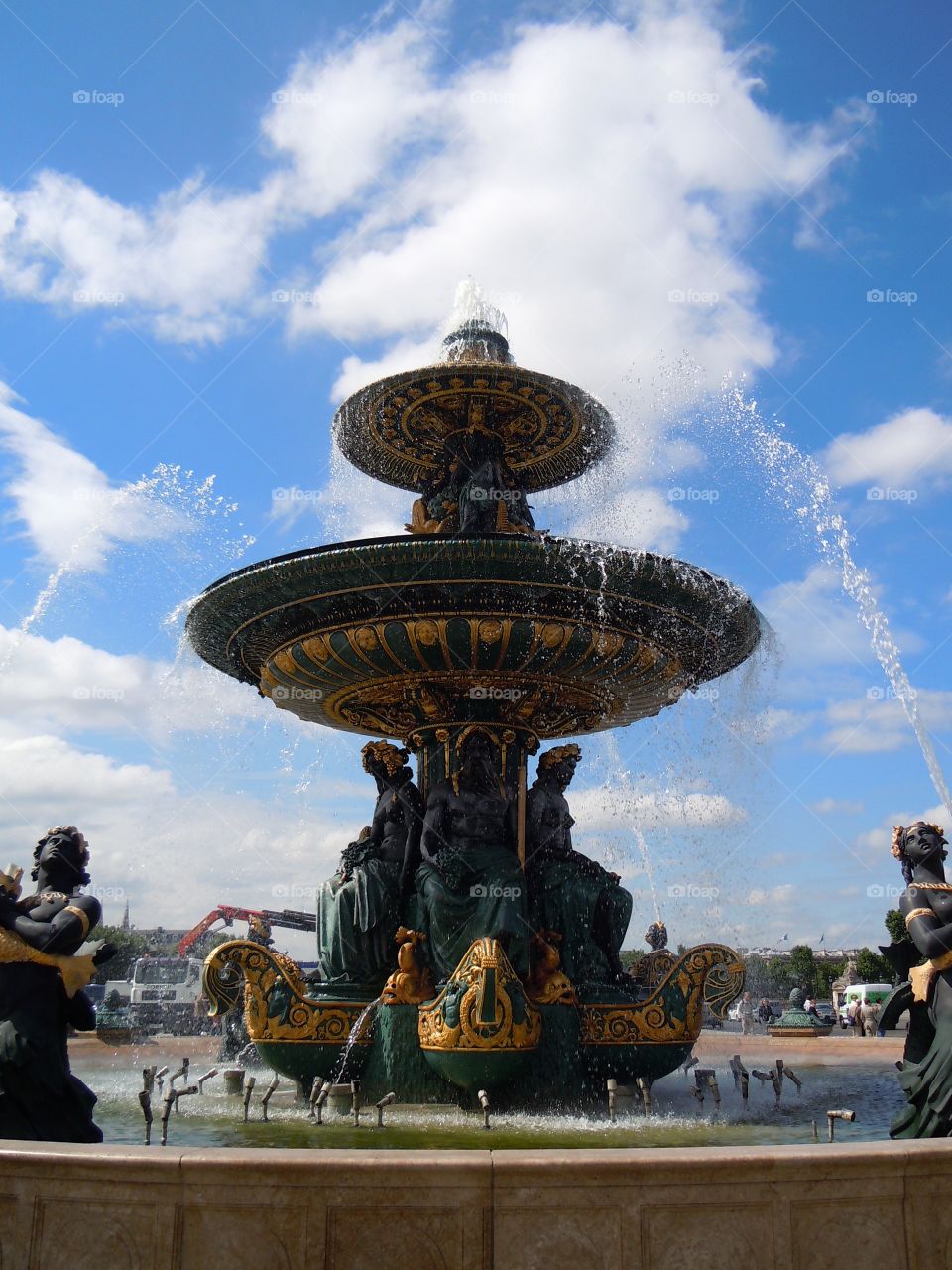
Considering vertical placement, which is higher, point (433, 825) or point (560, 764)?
point (560, 764)

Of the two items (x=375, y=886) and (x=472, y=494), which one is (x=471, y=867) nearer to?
(x=375, y=886)

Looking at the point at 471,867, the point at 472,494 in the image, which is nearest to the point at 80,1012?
the point at 471,867

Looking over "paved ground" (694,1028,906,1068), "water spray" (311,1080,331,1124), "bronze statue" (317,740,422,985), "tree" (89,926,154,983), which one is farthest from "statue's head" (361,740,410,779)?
"tree" (89,926,154,983)

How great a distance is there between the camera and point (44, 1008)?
4973 mm

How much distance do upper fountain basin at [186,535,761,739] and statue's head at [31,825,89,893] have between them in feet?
14.0

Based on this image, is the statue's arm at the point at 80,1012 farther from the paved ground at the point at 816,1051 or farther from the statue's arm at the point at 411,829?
the paved ground at the point at 816,1051

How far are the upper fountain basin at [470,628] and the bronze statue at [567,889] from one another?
2.40ft

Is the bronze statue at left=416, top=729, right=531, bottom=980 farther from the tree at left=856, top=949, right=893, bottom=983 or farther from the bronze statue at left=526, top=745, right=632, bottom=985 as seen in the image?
the tree at left=856, top=949, right=893, bottom=983

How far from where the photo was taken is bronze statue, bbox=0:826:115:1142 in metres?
4.77

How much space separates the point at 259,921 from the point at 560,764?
11.9ft

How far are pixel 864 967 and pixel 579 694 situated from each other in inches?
1899

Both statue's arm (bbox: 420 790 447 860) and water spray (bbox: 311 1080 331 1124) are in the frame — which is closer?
water spray (bbox: 311 1080 331 1124)

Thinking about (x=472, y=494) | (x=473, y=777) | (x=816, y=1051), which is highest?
(x=472, y=494)

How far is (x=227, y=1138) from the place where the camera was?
737 cm
